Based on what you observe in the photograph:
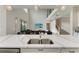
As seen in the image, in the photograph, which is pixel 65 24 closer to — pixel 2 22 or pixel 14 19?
pixel 14 19

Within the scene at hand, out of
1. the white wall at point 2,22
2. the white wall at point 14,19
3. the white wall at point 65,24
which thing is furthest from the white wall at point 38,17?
the white wall at point 2,22

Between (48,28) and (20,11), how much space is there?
63cm

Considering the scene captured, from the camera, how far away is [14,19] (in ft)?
8.78

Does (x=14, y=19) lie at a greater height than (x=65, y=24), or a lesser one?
greater

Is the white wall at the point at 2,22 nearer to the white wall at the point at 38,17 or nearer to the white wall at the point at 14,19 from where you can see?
the white wall at the point at 14,19

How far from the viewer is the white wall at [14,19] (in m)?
2.62

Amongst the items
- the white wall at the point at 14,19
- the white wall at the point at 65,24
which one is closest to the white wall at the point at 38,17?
the white wall at the point at 14,19

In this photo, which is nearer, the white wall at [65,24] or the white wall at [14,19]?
the white wall at [14,19]

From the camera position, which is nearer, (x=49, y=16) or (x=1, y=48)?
(x=1, y=48)

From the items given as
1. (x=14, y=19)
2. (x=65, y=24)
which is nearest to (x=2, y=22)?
(x=14, y=19)

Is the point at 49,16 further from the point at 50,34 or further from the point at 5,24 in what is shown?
the point at 5,24
